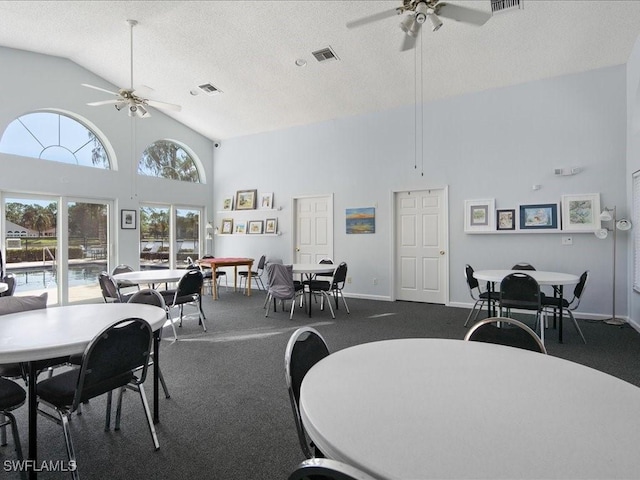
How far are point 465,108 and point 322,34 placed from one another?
2.83m

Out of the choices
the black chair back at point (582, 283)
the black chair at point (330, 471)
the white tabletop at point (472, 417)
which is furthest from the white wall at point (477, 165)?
the black chair at point (330, 471)

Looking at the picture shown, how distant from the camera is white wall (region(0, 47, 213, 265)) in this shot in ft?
17.1

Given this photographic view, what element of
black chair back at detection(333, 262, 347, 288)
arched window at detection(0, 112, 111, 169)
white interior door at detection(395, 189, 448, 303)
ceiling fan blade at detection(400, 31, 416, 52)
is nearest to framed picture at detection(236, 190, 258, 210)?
arched window at detection(0, 112, 111, 169)

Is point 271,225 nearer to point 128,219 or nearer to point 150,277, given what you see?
point 128,219

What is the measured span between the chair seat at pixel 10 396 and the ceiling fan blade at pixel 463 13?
3.89 metres

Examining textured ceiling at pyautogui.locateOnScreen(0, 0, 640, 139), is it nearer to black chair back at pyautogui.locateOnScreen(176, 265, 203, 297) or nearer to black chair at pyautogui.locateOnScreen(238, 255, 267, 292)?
black chair back at pyautogui.locateOnScreen(176, 265, 203, 297)

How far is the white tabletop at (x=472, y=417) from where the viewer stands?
774 mm

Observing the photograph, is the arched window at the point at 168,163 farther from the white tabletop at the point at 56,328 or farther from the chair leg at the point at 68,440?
the chair leg at the point at 68,440

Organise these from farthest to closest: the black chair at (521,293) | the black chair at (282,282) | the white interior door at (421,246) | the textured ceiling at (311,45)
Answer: the white interior door at (421,246) < the black chair at (282,282) < the textured ceiling at (311,45) < the black chair at (521,293)

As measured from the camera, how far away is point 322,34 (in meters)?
4.60

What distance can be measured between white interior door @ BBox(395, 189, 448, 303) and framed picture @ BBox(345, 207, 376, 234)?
19.0 inches

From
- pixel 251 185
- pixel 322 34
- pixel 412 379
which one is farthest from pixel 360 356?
pixel 251 185

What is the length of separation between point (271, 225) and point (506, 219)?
15.8ft

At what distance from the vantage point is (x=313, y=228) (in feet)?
24.6
